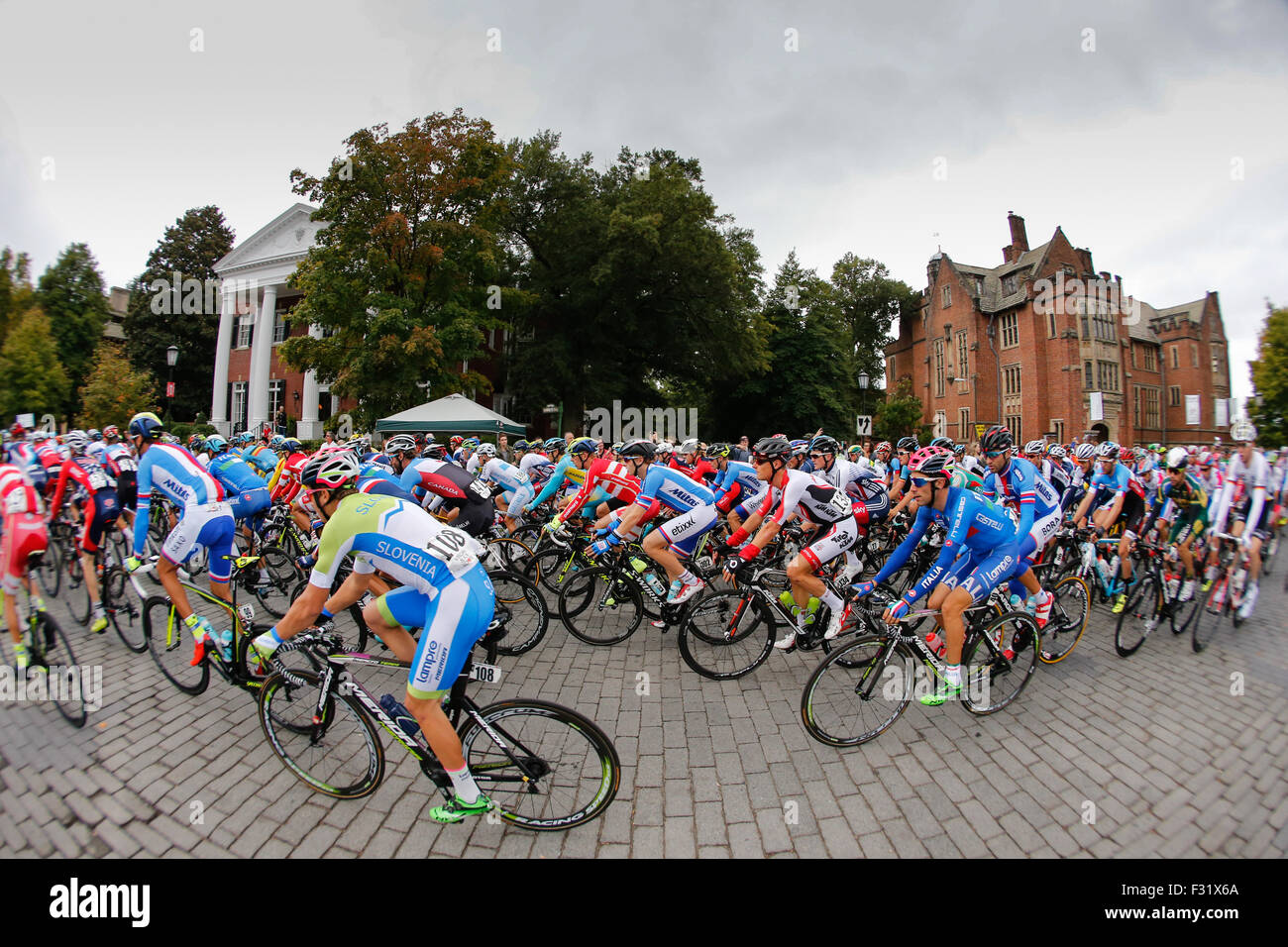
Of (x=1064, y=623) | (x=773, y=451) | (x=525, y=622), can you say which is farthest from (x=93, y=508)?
(x=1064, y=623)

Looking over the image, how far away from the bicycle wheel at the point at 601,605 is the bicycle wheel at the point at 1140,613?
5.00m

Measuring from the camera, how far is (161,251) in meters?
44.4

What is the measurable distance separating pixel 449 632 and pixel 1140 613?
23.4 ft

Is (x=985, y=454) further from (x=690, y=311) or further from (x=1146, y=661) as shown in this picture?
(x=690, y=311)

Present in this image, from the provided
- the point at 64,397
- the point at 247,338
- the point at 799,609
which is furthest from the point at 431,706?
the point at 247,338

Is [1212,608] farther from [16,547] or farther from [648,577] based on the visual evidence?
[16,547]

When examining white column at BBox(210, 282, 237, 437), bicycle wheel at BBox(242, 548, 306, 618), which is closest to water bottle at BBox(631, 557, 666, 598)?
bicycle wheel at BBox(242, 548, 306, 618)

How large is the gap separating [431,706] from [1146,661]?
6.69 metres

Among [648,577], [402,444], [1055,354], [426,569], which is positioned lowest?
[648,577]

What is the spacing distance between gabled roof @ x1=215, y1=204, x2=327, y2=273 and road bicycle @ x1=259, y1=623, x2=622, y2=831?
130 ft

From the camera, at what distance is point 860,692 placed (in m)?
4.07

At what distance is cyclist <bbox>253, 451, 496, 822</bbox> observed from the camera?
2.84 metres

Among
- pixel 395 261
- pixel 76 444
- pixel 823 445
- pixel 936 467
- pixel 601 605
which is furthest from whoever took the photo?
pixel 395 261

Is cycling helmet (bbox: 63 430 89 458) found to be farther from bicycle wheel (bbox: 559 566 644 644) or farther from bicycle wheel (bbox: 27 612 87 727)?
bicycle wheel (bbox: 559 566 644 644)
